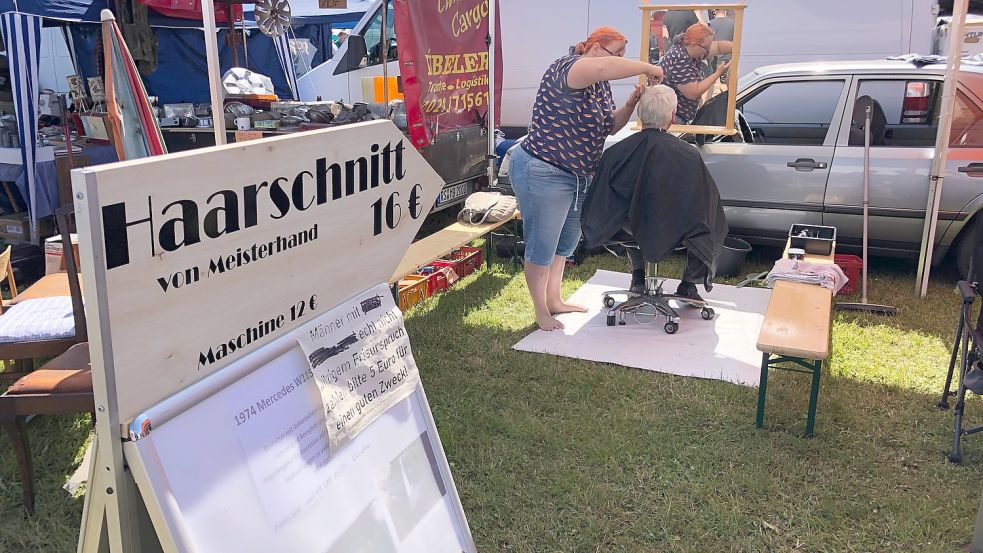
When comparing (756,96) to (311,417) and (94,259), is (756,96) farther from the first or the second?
(94,259)

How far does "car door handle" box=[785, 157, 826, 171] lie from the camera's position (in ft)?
17.9

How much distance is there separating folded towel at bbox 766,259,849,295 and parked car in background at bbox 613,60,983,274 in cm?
104

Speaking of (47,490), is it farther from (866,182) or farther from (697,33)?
(866,182)

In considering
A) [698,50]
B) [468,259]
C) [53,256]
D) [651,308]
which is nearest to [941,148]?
[698,50]

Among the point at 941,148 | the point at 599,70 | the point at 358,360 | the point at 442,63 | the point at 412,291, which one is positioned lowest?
the point at 412,291

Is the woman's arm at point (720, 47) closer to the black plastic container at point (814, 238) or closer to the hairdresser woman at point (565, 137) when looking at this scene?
the hairdresser woman at point (565, 137)

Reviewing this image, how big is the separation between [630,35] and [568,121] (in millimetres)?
5825

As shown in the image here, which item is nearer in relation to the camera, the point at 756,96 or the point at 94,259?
the point at 94,259

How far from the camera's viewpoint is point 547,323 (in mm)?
4711

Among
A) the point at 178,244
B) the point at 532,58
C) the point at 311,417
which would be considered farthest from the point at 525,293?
the point at 532,58

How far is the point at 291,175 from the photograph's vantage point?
160cm

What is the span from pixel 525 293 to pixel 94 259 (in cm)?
439

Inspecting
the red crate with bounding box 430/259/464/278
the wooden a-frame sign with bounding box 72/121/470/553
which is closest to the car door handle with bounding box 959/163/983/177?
the red crate with bounding box 430/259/464/278

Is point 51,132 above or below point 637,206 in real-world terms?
above
